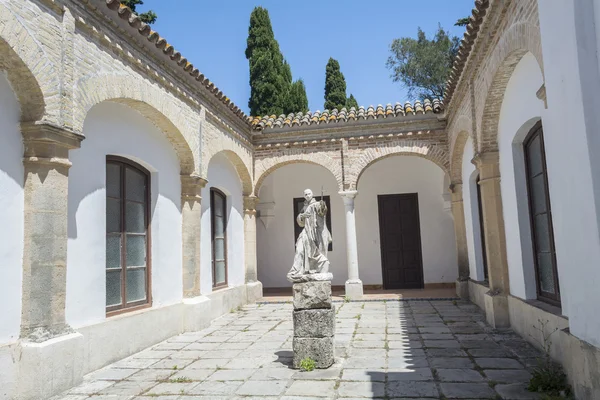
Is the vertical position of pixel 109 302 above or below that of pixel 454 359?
above

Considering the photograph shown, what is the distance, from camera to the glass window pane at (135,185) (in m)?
6.60

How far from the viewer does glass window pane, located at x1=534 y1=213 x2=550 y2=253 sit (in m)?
5.69

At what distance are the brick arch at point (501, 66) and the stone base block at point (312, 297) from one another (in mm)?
3161

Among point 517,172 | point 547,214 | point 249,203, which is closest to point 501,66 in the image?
point 517,172

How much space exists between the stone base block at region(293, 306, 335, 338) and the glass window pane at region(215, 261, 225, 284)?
4559mm

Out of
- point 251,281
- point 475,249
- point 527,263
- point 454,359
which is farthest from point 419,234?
point 454,359

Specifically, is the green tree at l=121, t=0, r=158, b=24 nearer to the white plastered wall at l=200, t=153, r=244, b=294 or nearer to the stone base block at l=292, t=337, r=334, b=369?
the white plastered wall at l=200, t=153, r=244, b=294

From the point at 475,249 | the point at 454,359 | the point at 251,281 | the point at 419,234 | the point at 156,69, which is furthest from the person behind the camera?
the point at 419,234

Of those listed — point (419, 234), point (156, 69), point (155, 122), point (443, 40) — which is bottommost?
point (419, 234)

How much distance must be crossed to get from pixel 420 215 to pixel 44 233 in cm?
1024

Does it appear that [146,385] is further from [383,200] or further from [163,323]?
[383,200]

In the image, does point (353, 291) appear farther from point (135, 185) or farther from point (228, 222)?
point (135, 185)

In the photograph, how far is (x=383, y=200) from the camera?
13.1 metres

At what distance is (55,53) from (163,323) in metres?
4.02
